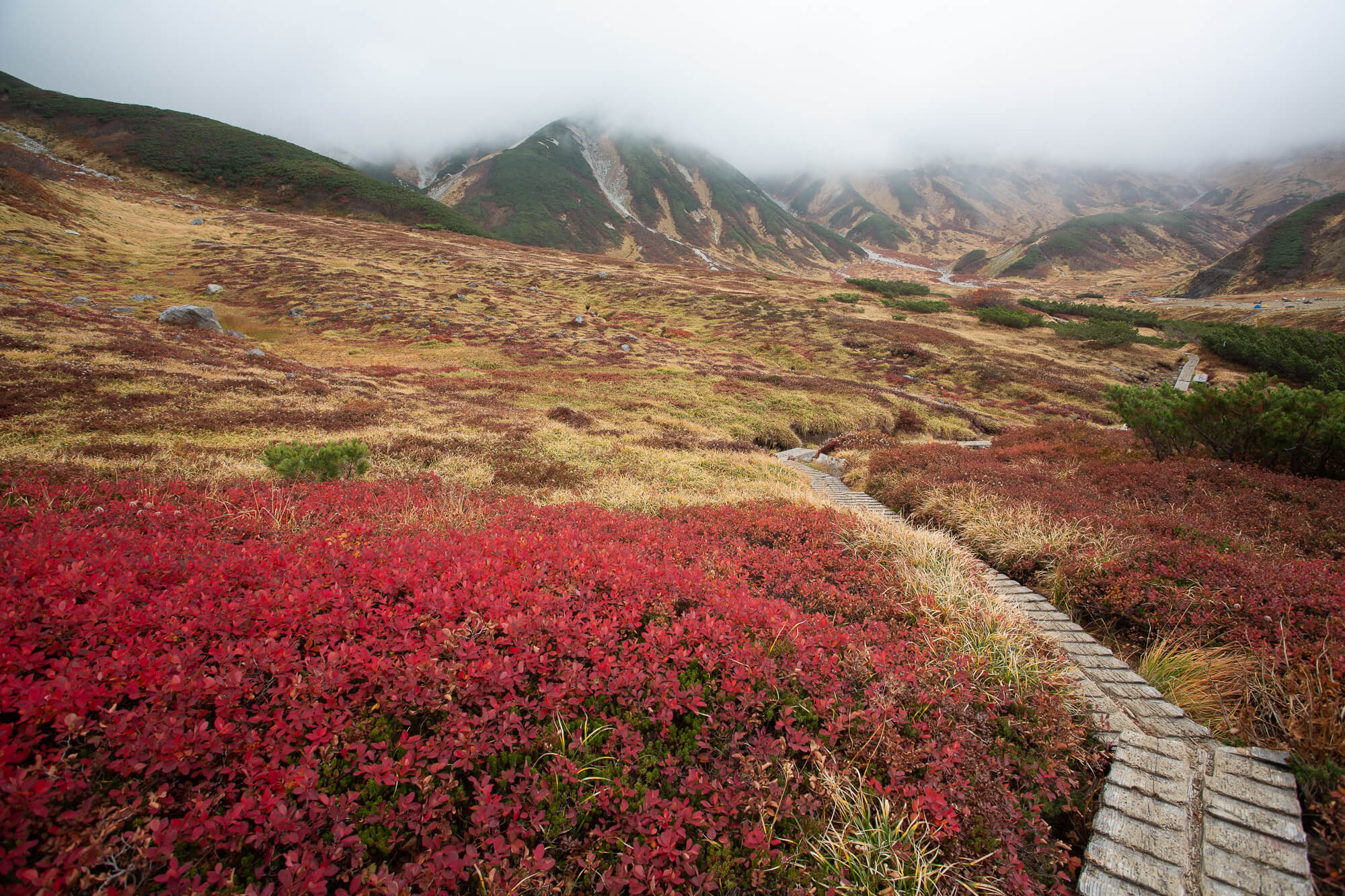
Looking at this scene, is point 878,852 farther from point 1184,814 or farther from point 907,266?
point 907,266

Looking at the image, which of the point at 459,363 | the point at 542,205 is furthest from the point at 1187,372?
the point at 542,205

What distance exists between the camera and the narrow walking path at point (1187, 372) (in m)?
37.1

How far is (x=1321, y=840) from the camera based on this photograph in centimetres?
353

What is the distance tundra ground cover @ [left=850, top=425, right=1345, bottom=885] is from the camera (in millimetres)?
4527

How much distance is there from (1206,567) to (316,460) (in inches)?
585

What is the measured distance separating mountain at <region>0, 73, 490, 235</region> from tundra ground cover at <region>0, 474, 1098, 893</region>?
4208 inches

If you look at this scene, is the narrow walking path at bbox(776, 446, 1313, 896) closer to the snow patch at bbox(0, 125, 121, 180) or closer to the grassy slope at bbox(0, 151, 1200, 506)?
the grassy slope at bbox(0, 151, 1200, 506)

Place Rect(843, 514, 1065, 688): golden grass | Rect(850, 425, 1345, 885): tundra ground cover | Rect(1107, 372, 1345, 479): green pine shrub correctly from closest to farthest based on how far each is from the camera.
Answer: Rect(850, 425, 1345, 885): tundra ground cover
Rect(843, 514, 1065, 688): golden grass
Rect(1107, 372, 1345, 479): green pine shrub

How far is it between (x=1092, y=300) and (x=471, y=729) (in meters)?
116

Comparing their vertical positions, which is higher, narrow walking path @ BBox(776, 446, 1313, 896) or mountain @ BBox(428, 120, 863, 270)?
mountain @ BBox(428, 120, 863, 270)

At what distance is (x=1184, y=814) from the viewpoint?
3955 millimetres

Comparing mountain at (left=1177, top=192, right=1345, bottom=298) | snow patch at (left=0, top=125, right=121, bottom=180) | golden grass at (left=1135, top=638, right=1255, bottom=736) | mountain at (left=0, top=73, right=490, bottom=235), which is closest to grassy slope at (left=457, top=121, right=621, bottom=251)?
mountain at (left=0, top=73, right=490, bottom=235)

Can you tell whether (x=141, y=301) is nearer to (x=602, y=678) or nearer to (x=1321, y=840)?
(x=602, y=678)

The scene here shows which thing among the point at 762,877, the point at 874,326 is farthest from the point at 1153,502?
the point at 874,326
